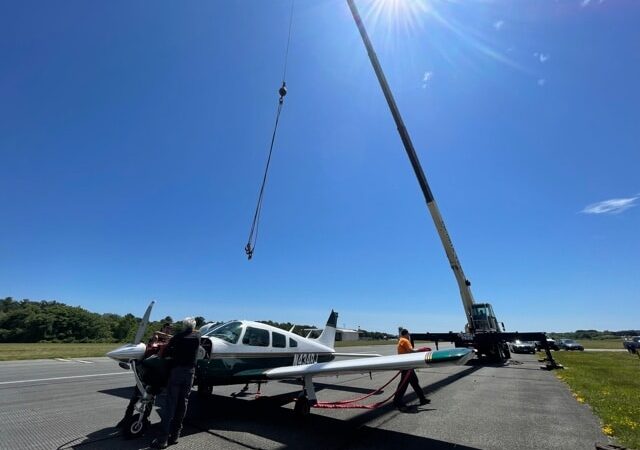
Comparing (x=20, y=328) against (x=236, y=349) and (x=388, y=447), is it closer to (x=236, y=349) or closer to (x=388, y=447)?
(x=236, y=349)

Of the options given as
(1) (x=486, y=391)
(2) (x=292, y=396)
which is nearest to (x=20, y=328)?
(2) (x=292, y=396)

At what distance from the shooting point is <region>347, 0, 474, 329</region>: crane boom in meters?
16.8

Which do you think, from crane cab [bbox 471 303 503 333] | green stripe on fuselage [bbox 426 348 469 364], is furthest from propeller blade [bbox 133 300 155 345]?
crane cab [bbox 471 303 503 333]

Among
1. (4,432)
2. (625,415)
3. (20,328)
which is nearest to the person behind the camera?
(4,432)

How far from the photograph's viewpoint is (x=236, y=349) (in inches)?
332

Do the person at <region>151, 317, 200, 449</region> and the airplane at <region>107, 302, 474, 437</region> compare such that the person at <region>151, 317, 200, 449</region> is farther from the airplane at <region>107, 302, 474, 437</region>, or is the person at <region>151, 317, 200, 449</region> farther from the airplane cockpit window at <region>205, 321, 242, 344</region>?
the airplane cockpit window at <region>205, 321, 242, 344</region>

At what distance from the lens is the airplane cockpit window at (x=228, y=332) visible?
336 inches

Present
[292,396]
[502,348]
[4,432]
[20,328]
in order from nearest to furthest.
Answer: [4,432] < [292,396] < [502,348] < [20,328]

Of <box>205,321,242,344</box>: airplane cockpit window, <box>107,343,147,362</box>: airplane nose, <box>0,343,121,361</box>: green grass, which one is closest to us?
<box>107,343,147,362</box>: airplane nose

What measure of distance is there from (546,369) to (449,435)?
15962 mm

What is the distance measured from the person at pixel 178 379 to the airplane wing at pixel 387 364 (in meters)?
2.47

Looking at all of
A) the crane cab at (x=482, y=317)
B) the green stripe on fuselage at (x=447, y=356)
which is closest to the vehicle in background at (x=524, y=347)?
the crane cab at (x=482, y=317)

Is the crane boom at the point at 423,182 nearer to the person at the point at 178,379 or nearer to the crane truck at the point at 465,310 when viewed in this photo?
the crane truck at the point at 465,310

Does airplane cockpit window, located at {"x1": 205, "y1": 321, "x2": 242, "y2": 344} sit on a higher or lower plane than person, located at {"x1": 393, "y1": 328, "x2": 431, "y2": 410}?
higher
